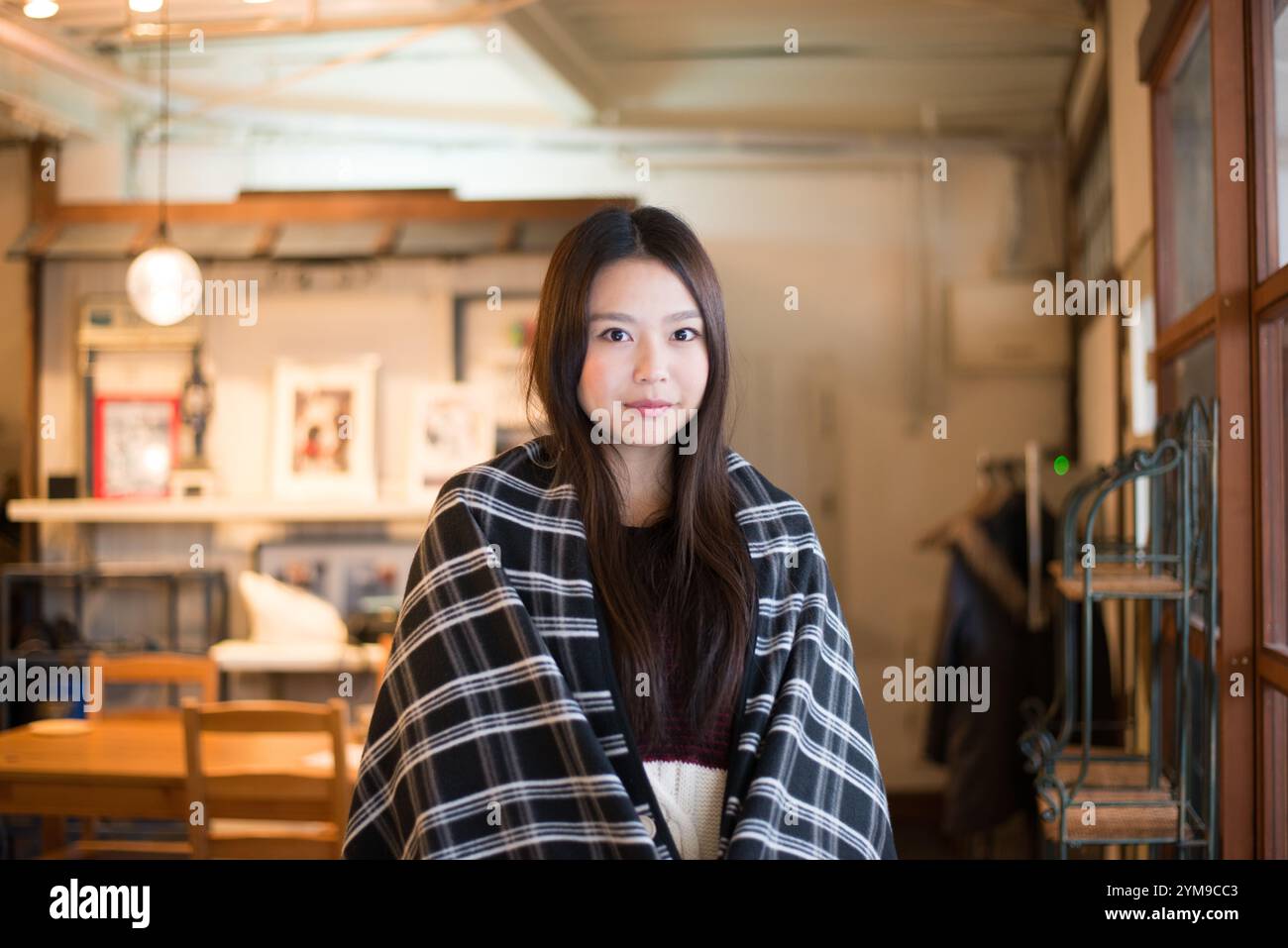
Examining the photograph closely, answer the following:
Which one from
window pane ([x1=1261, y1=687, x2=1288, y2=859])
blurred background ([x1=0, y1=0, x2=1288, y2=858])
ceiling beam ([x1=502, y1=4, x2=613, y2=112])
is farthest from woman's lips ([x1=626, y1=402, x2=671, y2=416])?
ceiling beam ([x1=502, y1=4, x2=613, y2=112])

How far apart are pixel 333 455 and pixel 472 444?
0.62 m

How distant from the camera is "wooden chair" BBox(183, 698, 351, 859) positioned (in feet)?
10.5

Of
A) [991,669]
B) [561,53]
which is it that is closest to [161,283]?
[561,53]

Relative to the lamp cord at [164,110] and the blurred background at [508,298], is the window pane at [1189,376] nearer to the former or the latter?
the blurred background at [508,298]

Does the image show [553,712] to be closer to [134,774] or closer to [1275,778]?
[1275,778]

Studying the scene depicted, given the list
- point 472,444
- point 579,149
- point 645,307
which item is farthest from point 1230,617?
point 579,149

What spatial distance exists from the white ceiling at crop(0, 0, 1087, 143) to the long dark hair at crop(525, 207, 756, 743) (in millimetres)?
3358

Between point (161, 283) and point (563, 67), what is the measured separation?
194 centimetres

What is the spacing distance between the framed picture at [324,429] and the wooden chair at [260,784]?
2.42 m

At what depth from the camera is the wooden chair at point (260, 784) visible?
319cm

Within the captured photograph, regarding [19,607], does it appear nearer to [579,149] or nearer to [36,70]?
[36,70]

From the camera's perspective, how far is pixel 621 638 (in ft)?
5.04

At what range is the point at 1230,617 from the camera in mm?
2219

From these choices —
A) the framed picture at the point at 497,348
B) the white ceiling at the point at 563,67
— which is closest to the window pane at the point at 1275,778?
the white ceiling at the point at 563,67
